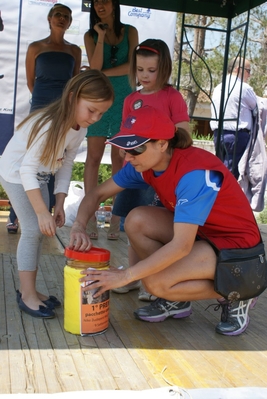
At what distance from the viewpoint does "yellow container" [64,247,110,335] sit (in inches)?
94.8

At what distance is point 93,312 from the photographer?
246 centimetres

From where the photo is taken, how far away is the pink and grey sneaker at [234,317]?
2.66 meters

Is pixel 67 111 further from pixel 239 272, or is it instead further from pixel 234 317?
pixel 234 317

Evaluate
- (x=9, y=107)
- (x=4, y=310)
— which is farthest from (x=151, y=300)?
(x=9, y=107)

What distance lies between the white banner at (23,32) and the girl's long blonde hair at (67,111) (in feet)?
10.9

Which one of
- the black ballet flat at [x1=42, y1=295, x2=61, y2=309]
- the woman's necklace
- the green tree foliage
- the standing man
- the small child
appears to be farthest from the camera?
the green tree foliage

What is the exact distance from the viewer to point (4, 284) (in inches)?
126

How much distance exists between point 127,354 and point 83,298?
12.0 inches

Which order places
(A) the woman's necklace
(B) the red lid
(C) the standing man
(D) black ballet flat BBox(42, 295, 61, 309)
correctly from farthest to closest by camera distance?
(C) the standing man
(A) the woman's necklace
(D) black ballet flat BBox(42, 295, 61, 309)
(B) the red lid

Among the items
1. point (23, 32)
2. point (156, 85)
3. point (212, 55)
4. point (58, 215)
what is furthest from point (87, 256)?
point (212, 55)

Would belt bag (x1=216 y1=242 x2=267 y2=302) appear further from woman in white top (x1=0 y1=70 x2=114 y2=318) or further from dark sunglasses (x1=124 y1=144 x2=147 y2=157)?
woman in white top (x1=0 y1=70 x2=114 y2=318)

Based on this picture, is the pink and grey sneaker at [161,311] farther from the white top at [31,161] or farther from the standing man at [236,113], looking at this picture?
the standing man at [236,113]

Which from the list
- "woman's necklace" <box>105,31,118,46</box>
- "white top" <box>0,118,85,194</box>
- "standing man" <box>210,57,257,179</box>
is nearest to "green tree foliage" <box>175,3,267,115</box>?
"standing man" <box>210,57,257,179</box>

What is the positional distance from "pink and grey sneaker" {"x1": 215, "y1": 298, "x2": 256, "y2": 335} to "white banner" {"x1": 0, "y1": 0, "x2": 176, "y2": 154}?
3767 mm
